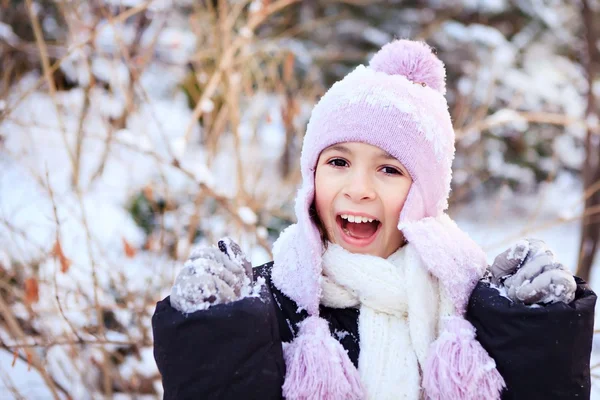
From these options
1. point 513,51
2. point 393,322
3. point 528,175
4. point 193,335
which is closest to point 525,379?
point 393,322

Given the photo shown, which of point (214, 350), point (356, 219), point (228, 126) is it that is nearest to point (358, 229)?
point (356, 219)

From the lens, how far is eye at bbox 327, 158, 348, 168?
154 centimetres

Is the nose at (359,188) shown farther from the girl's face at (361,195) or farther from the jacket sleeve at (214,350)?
the jacket sleeve at (214,350)

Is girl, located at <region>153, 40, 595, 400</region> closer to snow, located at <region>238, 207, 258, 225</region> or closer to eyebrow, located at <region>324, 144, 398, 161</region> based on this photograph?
eyebrow, located at <region>324, 144, 398, 161</region>

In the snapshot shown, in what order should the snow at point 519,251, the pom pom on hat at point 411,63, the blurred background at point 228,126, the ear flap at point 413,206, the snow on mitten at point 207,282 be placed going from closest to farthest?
the snow on mitten at point 207,282, the snow at point 519,251, the ear flap at point 413,206, the pom pom on hat at point 411,63, the blurred background at point 228,126

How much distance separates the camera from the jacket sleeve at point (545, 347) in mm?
1271

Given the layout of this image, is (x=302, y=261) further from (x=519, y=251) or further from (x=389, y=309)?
(x=519, y=251)

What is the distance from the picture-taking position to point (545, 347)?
1.28 meters

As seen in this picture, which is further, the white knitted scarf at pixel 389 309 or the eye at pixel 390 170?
the eye at pixel 390 170

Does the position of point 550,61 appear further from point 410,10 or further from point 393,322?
point 393,322

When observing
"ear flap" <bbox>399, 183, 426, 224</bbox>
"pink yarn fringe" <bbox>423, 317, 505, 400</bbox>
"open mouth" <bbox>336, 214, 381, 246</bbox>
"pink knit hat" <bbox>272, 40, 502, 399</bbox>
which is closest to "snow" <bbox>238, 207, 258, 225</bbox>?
"pink knit hat" <bbox>272, 40, 502, 399</bbox>

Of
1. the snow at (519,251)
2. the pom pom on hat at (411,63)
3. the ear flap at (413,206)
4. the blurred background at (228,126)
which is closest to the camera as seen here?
the snow at (519,251)

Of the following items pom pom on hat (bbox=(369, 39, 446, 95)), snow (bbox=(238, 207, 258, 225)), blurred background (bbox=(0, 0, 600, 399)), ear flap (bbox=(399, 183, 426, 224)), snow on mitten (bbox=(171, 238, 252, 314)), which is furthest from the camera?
blurred background (bbox=(0, 0, 600, 399))

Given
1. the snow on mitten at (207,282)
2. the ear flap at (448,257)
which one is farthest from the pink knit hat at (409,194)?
the snow on mitten at (207,282)
